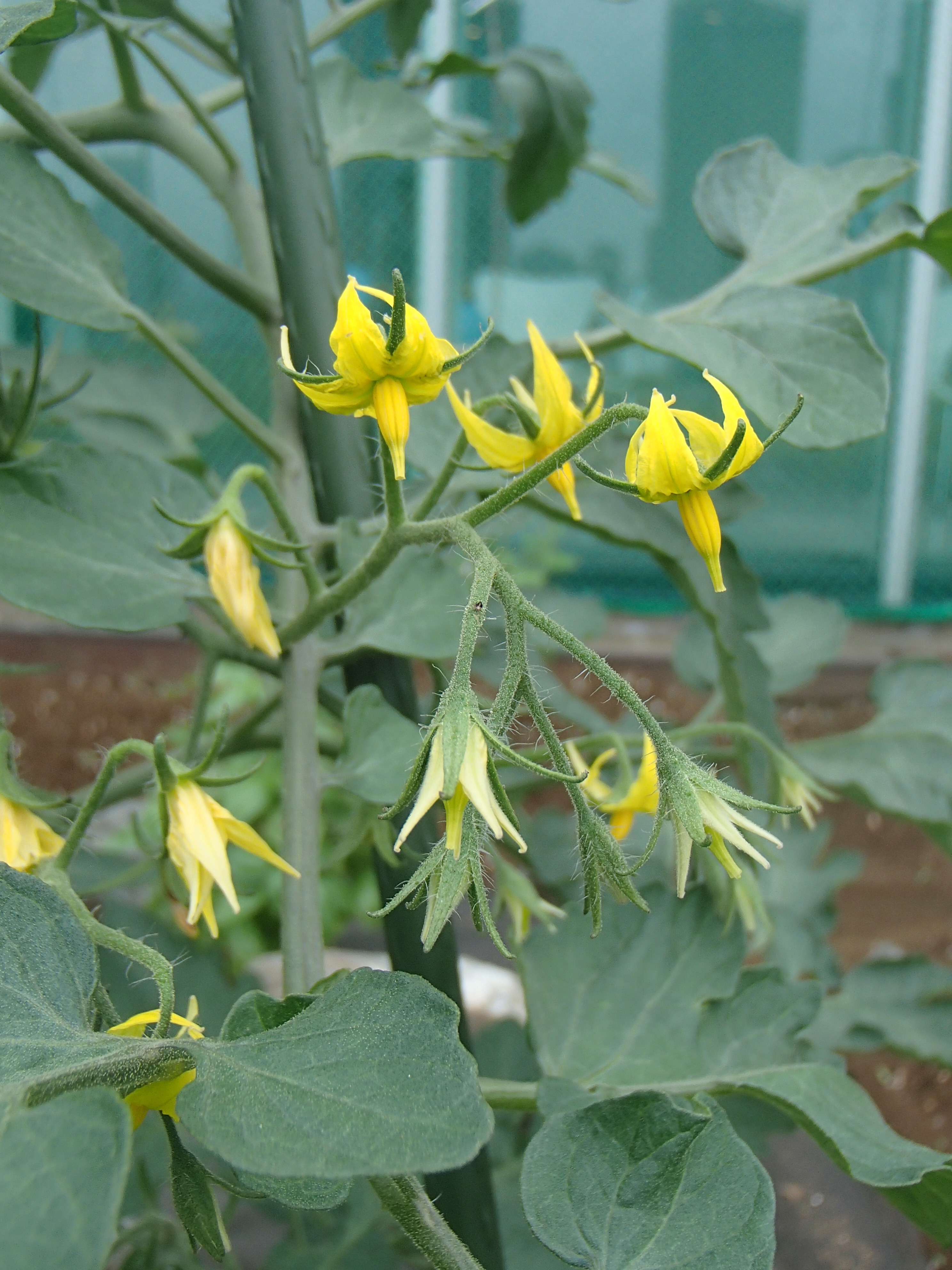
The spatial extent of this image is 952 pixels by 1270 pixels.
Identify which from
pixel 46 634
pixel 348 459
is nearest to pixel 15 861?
pixel 348 459

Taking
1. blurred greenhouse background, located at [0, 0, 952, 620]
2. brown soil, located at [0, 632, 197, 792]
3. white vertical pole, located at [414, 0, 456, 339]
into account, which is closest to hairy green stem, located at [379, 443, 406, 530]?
brown soil, located at [0, 632, 197, 792]

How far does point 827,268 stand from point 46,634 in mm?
2163

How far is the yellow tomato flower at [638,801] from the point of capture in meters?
0.36

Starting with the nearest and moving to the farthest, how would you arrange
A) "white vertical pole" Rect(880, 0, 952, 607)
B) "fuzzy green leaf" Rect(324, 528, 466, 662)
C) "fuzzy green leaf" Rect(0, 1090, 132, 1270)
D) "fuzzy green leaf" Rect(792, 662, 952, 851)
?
"fuzzy green leaf" Rect(0, 1090, 132, 1270), "fuzzy green leaf" Rect(324, 528, 466, 662), "fuzzy green leaf" Rect(792, 662, 952, 851), "white vertical pole" Rect(880, 0, 952, 607)

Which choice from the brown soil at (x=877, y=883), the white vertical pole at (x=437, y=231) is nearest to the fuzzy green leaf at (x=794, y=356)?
the brown soil at (x=877, y=883)

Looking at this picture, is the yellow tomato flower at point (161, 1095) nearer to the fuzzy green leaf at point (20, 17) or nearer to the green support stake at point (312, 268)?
the green support stake at point (312, 268)

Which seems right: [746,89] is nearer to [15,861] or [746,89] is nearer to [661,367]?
[661,367]

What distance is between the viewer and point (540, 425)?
32 cm

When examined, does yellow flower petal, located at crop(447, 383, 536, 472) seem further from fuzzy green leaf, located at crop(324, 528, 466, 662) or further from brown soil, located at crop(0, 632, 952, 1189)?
brown soil, located at crop(0, 632, 952, 1189)

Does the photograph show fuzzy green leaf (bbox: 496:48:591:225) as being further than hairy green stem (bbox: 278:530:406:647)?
Yes

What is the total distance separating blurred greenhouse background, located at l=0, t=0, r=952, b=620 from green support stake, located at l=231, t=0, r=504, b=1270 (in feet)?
6.17

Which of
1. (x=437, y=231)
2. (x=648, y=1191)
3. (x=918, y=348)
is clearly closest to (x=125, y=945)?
(x=648, y=1191)

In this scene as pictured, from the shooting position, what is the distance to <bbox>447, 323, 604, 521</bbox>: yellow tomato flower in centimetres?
31

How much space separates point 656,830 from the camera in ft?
0.81
